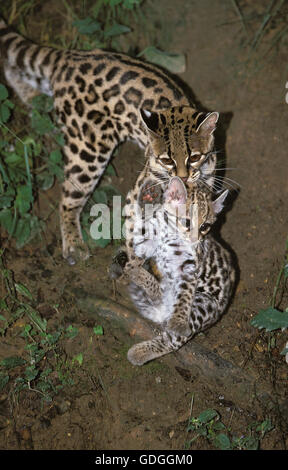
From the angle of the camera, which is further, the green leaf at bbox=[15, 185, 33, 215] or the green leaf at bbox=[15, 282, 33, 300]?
the green leaf at bbox=[15, 185, 33, 215]

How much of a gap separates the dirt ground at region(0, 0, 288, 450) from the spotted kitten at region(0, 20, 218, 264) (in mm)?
622

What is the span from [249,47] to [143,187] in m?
2.53

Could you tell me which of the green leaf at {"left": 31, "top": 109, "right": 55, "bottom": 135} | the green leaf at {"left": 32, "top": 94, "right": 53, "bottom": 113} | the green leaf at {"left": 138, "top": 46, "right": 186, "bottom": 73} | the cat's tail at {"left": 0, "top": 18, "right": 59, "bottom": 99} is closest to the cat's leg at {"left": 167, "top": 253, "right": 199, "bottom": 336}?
the green leaf at {"left": 31, "top": 109, "right": 55, "bottom": 135}

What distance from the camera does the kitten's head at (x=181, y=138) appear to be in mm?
4219

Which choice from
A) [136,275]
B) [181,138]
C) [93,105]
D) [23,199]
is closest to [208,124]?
[181,138]

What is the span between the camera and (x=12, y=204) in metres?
5.22

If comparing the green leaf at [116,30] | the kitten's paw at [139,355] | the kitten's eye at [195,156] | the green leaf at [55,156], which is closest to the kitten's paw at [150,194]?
the kitten's eye at [195,156]

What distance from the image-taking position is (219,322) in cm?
452

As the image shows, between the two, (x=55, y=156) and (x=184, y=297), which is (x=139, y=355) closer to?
(x=184, y=297)

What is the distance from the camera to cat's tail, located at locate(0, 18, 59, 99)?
16.4 feet

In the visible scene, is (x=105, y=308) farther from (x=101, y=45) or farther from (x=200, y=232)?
(x=101, y=45)

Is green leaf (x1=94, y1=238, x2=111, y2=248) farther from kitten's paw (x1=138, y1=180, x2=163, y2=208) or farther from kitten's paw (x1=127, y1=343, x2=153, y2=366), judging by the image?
kitten's paw (x1=127, y1=343, x2=153, y2=366)

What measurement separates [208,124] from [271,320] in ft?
5.61

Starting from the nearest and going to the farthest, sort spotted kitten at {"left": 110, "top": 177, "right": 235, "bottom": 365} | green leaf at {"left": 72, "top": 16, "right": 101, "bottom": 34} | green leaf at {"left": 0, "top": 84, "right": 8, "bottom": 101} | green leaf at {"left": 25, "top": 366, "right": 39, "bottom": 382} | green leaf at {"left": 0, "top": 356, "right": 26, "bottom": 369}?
green leaf at {"left": 25, "top": 366, "right": 39, "bottom": 382} → green leaf at {"left": 0, "top": 356, "right": 26, "bottom": 369} → spotted kitten at {"left": 110, "top": 177, "right": 235, "bottom": 365} → green leaf at {"left": 0, "top": 84, "right": 8, "bottom": 101} → green leaf at {"left": 72, "top": 16, "right": 101, "bottom": 34}
